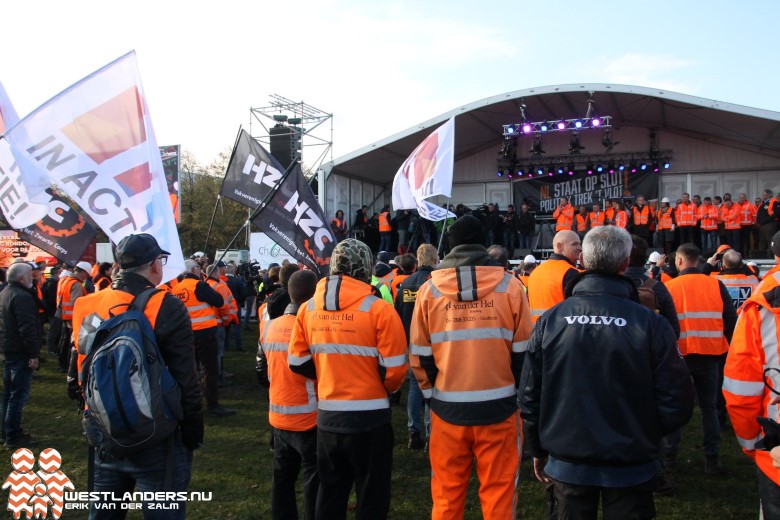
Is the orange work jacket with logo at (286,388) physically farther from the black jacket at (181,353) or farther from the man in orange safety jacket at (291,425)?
the black jacket at (181,353)

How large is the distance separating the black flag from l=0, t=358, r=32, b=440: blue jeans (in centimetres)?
283

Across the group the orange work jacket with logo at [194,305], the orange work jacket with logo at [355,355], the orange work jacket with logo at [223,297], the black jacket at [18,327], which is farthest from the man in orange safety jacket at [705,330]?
the black jacket at [18,327]

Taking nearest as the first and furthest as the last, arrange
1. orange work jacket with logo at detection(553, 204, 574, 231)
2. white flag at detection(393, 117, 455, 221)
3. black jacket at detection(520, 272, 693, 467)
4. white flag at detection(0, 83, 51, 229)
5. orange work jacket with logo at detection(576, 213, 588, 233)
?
black jacket at detection(520, 272, 693, 467), white flag at detection(0, 83, 51, 229), white flag at detection(393, 117, 455, 221), orange work jacket with logo at detection(576, 213, 588, 233), orange work jacket with logo at detection(553, 204, 574, 231)

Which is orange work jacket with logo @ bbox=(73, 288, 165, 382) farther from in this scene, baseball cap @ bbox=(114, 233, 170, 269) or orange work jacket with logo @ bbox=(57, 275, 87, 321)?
orange work jacket with logo @ bbox=(57, 275, 87, 321)

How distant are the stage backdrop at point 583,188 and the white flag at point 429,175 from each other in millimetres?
13746

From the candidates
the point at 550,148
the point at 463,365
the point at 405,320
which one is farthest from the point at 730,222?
the point at 463,365

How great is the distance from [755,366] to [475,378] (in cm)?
135

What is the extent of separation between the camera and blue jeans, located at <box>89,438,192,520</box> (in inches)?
113

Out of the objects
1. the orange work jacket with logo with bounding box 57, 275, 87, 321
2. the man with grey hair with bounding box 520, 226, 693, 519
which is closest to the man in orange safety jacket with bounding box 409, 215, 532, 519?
the man with grey hair with bounding box 520, 226, 693, 519

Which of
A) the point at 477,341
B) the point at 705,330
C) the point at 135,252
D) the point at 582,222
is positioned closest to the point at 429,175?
the point at 705,330

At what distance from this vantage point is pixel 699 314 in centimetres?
547

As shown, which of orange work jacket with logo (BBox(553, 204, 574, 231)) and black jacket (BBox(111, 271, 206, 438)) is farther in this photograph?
orange work jacket with logo (BBox(553, 204, 574, 231))

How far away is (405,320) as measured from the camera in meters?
5.76

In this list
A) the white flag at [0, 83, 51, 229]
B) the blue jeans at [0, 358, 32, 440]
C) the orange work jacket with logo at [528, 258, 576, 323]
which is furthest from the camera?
the blue jeans at [0, 358, 32, 440]
